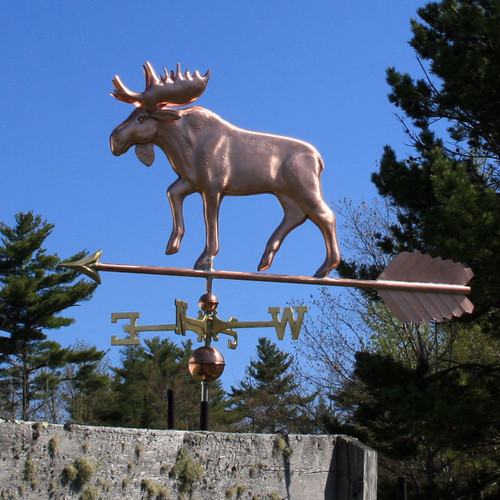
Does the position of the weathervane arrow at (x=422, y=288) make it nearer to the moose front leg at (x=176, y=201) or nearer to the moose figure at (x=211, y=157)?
the moose figure at (x=211, y=157)

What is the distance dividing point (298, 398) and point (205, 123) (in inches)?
490

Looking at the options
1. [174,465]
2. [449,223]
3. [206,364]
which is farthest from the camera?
[449,223]

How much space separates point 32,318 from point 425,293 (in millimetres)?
15012

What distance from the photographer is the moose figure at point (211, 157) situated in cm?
339

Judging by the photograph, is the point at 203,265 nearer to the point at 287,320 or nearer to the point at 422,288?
the point at 287,320

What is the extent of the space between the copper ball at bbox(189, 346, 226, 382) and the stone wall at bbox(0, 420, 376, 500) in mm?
708

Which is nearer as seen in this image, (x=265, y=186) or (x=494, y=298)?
(x=265, y=186)

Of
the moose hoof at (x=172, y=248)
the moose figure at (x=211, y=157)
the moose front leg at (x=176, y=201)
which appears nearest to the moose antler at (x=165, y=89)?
the moose figure at (x=211, y=157)

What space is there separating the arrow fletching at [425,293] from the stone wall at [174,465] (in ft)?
3.89

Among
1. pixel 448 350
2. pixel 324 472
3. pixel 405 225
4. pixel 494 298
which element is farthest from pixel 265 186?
pixel 448 350

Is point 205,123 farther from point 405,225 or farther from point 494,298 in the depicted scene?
point 405,225

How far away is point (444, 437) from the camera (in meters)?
8.00

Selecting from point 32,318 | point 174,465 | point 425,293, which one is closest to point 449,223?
point 425,293

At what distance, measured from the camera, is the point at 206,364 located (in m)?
3.05
